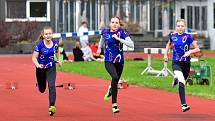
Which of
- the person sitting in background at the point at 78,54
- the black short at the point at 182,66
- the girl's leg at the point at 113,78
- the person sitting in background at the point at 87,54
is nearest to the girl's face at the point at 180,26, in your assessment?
the black short at the point at 182,66

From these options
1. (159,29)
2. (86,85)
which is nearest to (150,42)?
(159,29)

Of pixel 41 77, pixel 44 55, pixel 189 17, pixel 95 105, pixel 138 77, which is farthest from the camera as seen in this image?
pixel 189 17

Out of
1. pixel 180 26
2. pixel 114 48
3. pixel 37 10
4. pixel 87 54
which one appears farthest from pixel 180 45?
pixel 37 10

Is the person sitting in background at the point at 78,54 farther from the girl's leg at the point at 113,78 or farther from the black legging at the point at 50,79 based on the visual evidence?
the girl's leg at the point at 113,78

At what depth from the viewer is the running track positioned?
13.3 m

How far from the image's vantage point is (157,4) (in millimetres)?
52156

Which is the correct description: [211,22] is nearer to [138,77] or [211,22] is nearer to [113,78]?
[138,77]

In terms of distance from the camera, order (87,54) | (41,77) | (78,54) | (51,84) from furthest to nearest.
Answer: (87,54), (78,54), (41,77), (51,84)

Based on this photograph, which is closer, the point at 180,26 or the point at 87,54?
the point at 180,26

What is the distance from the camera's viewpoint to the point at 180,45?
14.1 m

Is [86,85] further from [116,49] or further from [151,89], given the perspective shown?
[116,49]

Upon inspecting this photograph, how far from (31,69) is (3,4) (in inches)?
825

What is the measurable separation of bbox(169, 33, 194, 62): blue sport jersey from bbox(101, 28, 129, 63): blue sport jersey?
3.07ft

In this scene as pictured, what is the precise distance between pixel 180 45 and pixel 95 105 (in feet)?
8.06
